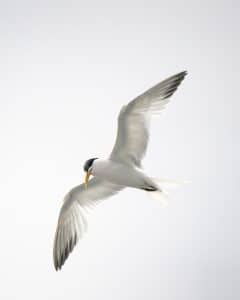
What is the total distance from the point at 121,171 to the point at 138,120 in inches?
16.4

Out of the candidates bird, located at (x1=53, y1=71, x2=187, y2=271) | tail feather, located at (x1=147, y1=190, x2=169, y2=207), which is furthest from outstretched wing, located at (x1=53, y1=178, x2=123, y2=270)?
tail feather, located at (x1=147, y1=190, x2=169, y2=207)

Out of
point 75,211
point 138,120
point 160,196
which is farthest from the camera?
point 75,211

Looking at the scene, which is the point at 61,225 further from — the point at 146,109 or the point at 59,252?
the point at 146,109

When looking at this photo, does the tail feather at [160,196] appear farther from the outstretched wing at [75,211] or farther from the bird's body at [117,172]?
the outstretched wing at [75,211]

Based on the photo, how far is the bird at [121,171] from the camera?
412 centimetres

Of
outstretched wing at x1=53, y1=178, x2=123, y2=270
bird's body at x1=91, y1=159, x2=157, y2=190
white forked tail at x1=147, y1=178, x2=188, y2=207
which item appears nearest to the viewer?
white forked tail at x1=147, y1=178, x2=188, y2=207

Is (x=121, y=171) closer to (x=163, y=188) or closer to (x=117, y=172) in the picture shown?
(x=117, y=172)

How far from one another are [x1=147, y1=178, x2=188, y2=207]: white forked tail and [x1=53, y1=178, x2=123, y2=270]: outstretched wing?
0.66m

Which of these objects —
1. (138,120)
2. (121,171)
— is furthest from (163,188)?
(138,120)

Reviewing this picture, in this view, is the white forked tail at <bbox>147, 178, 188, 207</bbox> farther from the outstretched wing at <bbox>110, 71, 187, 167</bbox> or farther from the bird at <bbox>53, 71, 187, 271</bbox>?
the outstretched wing at <bbox>110, 71, 187, 167</bbox>

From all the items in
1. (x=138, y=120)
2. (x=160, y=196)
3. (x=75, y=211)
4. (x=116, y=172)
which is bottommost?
(x=75, y=211)

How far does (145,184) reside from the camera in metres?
4.32

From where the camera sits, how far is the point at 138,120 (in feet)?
13.8

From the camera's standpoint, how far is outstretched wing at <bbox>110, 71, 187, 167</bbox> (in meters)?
4.04
